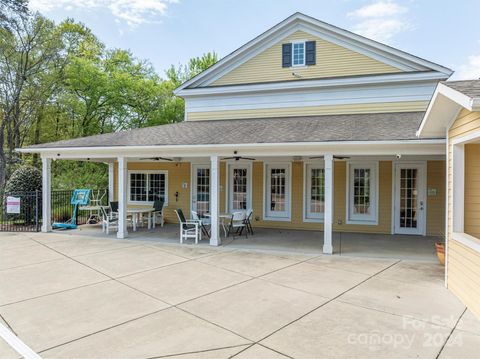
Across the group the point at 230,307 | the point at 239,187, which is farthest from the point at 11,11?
the point at 230,307

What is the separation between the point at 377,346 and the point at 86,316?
3.51 metres

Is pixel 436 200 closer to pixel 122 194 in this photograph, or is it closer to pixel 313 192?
pixel 313 192

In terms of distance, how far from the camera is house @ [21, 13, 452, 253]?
31.2ft

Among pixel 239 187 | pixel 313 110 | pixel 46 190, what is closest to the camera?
pixel 46 190

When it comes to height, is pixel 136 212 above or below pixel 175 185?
below

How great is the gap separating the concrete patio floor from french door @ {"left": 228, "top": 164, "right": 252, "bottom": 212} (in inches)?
179

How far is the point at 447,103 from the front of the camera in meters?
5.06

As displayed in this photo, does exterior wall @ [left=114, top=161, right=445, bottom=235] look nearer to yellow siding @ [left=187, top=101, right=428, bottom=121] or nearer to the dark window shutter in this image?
yellow siding @ [left=187, top=101, right=428, bottom=121]

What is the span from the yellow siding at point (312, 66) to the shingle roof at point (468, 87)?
22.8 feet

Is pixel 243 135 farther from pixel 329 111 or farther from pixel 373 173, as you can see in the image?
pixel 373 173

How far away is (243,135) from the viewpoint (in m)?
9.30

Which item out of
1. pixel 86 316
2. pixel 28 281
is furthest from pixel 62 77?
pixel 86 316

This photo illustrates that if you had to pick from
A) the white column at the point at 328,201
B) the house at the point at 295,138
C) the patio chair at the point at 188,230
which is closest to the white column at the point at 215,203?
the house at the point at 295,138

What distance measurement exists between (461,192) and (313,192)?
6.33 metres
